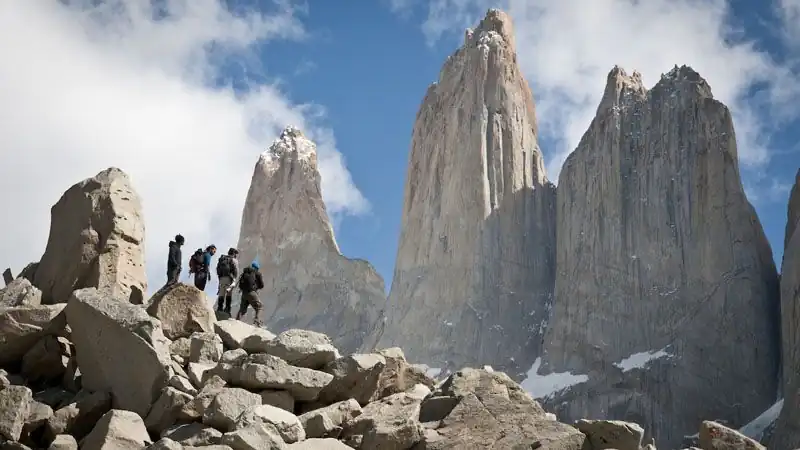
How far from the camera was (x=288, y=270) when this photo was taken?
93.5m

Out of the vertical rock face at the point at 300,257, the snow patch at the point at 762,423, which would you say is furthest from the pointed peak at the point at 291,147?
the snow patch at the point at 762,423

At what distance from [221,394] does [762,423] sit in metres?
46.9

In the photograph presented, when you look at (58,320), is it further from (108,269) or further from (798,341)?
(798,341)

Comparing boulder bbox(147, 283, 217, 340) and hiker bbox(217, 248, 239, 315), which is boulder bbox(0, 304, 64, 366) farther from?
hiker bbox(217, 248, 239, 315)

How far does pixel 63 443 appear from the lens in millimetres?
13281

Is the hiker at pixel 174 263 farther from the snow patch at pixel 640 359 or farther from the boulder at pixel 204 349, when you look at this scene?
the snow patch at pixel 640 359

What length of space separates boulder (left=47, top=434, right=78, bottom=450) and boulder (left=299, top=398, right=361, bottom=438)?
3354 millimetres

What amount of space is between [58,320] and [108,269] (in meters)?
2.35

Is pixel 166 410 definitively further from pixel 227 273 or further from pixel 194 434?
pixel 227 273

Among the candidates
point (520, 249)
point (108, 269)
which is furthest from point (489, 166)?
point (108, 269)

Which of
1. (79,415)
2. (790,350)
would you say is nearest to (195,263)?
(79,415)

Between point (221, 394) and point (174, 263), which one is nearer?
point (221, 394)

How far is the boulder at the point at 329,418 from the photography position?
13.8 metres

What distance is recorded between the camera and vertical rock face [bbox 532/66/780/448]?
61438 mm
